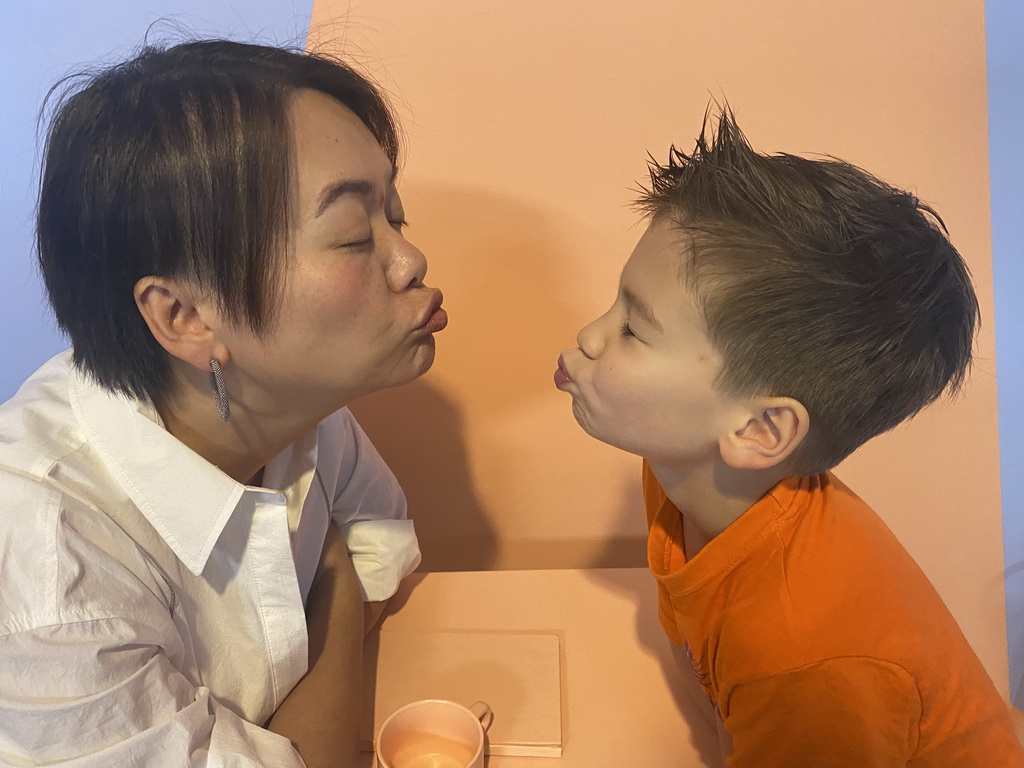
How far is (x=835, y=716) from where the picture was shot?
648 millimetres

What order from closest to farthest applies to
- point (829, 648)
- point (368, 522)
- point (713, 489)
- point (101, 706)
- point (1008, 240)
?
point (101, 706), point (829, 648), point (713, 489), point (368, 522), point (1008, 240)

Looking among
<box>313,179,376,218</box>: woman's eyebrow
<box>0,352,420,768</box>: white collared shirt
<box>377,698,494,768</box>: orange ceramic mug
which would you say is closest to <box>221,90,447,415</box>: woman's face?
<box>313,179,376,218</box>: woman's eyebrow

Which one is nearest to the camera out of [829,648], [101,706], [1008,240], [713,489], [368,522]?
[101,706]

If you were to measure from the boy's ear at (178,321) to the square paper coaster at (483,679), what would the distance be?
455 mm

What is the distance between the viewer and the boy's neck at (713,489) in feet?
2.43

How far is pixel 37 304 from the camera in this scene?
4.50 feet

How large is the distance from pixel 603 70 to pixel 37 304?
3.86 feet

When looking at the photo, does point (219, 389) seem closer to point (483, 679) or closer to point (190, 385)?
point (190, 385)

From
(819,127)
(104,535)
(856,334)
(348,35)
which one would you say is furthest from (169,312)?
(819,127)

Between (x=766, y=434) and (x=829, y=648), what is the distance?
204mm

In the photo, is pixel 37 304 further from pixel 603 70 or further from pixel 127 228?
pixel 603 70

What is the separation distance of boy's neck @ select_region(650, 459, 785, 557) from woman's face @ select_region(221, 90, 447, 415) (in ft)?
1.02

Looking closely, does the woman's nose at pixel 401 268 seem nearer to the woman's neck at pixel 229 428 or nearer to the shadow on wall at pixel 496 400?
the woman's neck at pixel 229 428

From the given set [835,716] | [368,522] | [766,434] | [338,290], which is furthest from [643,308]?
[368,522]
